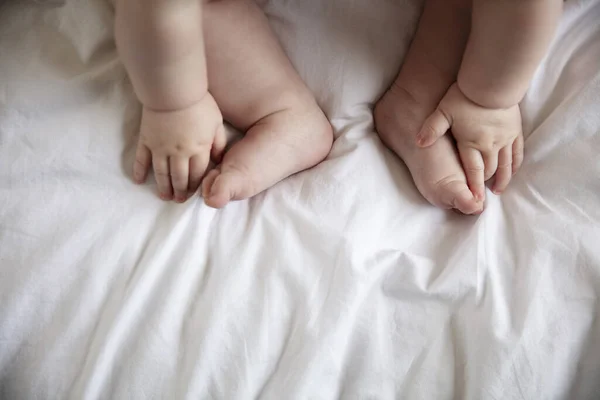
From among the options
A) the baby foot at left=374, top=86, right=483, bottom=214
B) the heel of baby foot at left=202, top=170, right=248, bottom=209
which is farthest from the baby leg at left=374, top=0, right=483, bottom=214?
the heel of baby foot at left=202, top=170, right=248, bottom=209

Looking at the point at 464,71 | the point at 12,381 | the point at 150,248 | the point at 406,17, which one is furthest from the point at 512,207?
the point at 12,381

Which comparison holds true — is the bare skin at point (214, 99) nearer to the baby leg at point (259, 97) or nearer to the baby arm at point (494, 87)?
the baby leg at point (259, 97)

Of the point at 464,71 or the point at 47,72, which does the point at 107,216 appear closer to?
the point at 47,72

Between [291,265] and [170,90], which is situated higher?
[170,90]

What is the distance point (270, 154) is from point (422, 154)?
0.16 m

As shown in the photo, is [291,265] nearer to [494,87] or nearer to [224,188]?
[224,188]

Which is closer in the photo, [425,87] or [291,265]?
[291,265]

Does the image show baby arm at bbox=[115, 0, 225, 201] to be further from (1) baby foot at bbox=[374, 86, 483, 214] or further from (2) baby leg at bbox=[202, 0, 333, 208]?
(1) baby foot at bbox=[374, 86, 483, 214]

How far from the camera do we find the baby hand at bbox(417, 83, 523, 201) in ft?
1.85

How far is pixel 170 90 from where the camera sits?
1.71ft

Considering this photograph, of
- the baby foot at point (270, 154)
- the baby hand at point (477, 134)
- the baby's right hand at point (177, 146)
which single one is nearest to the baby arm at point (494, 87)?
the baby hand at point (477, 134)

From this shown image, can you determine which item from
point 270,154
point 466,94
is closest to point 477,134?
point 466,94

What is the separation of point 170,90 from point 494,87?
0.32 meters

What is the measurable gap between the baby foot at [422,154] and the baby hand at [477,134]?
0.04 feet
